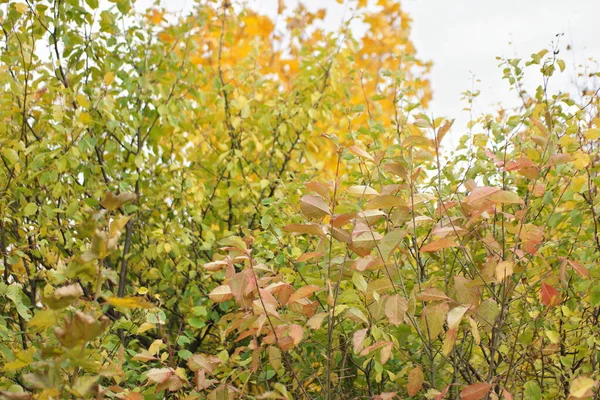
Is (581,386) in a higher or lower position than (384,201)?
lower

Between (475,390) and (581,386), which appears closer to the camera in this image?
(581,386)

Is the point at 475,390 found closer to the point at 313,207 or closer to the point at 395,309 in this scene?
the point at 395,309

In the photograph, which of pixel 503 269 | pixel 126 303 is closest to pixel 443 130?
pixel 503 269

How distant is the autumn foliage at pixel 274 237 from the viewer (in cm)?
172

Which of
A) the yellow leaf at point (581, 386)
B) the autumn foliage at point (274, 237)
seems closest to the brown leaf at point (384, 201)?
the autumn foliage at point (274, 237)

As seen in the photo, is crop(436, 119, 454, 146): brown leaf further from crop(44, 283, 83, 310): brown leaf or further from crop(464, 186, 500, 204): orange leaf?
crop(44, 283, 83, 310): brown leaf

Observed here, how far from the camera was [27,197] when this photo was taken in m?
3.06

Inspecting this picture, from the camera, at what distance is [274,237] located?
2383mm

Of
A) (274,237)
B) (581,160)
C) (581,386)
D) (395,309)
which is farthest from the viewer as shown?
(274,237)

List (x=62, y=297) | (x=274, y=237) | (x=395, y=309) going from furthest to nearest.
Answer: (x=274, y=237), (x=395, y=309), (x=62, y=297)

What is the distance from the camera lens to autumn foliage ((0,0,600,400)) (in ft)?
5.64

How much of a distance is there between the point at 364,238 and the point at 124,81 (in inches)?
79.5

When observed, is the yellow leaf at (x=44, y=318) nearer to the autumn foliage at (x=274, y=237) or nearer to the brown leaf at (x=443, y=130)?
the autumn foliage at (x=274, y=237)

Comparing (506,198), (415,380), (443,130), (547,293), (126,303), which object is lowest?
(415,380)
